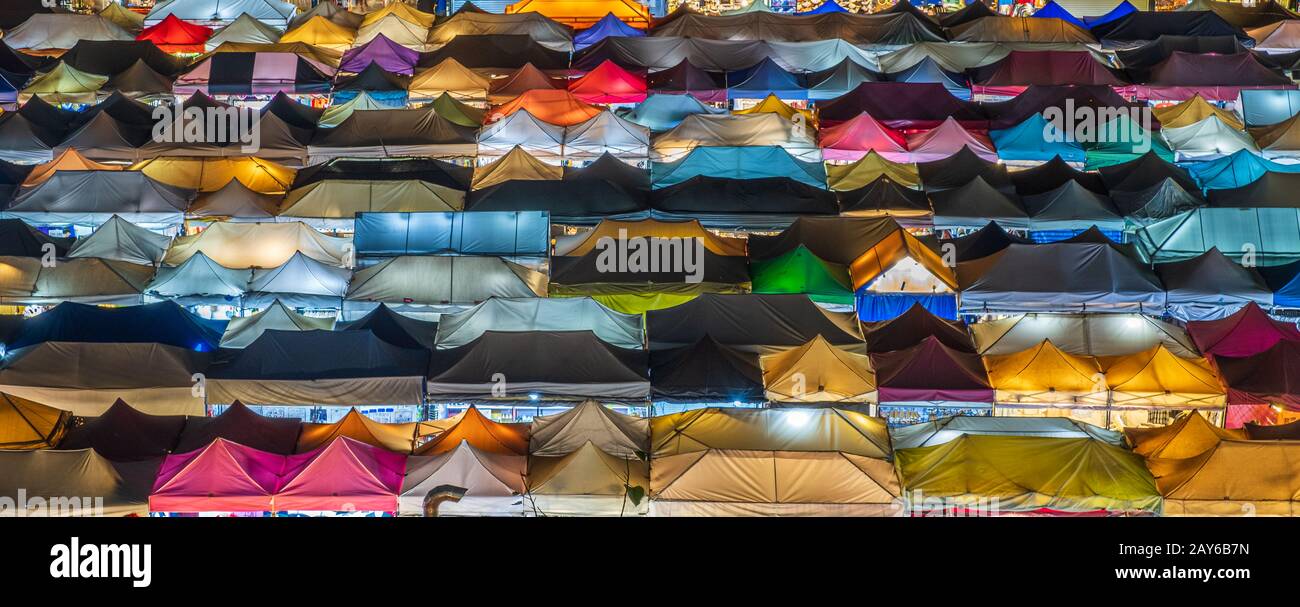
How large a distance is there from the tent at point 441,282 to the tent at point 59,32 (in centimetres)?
1830

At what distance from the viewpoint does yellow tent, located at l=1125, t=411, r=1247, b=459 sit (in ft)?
69.2

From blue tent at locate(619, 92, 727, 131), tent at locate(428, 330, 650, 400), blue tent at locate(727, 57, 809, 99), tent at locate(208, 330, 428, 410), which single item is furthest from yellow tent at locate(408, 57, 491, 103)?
tent at locate(428, 330, 650, 400)

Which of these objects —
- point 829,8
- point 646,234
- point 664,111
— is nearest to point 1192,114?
point 829,8

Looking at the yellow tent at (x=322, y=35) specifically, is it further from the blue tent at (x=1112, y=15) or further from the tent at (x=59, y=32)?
the blue tent at (x=1112, y=15)

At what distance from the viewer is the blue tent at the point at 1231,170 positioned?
3191 cm

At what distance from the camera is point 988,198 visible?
30062mm

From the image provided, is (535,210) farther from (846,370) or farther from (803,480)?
(803,480)

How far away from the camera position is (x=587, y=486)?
20156mm

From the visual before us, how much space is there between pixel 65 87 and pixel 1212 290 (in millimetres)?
26744

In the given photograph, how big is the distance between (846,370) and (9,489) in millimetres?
12124

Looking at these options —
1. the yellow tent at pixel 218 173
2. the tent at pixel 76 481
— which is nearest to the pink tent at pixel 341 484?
the tent at pixel 76 481

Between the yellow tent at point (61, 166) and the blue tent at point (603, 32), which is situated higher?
the blue tent at point (603, 32)

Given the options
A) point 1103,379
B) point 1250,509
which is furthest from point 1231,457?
point 1103,379

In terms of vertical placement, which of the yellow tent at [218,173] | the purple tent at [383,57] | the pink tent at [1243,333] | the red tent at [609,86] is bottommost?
the pink tent at [1243,333]
